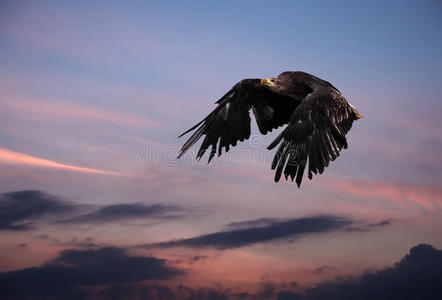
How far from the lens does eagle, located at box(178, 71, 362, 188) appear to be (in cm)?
899

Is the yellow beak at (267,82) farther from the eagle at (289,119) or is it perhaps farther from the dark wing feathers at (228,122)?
the dark wing feathers at (228,122)

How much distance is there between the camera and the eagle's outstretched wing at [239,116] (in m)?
12.5

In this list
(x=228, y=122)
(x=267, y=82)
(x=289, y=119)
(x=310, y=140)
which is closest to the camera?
(x=310, y=140)

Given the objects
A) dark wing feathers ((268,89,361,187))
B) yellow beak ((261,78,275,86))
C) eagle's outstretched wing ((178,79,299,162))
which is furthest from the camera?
eagle's outstretched wing ((178,79,299,162))

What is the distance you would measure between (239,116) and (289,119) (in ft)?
4.13

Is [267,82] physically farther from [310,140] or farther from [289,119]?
[310,140]

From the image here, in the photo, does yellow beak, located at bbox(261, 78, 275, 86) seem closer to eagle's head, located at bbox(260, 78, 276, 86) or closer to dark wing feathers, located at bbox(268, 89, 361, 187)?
eagle's head, located at bbox(260, 78, 276, 86)

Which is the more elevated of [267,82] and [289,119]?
[267,82]

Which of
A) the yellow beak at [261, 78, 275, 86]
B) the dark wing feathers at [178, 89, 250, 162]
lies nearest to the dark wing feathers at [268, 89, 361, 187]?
the yellow beak at [261, 78, 275, 86]

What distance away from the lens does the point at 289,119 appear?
12.4m

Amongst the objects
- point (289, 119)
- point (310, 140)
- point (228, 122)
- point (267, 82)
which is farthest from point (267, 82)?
point (310, 140)

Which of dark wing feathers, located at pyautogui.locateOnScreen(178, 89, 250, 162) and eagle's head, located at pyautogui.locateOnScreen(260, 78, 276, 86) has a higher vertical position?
eagle's head, located at pyautogui.locateOnScreen(260, 78, 276, 86)

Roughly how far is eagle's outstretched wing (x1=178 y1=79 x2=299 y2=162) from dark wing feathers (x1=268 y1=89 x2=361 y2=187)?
2417 millimetres

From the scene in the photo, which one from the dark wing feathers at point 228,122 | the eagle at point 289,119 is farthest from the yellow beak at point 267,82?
the dark wing feathers at point 228,122
